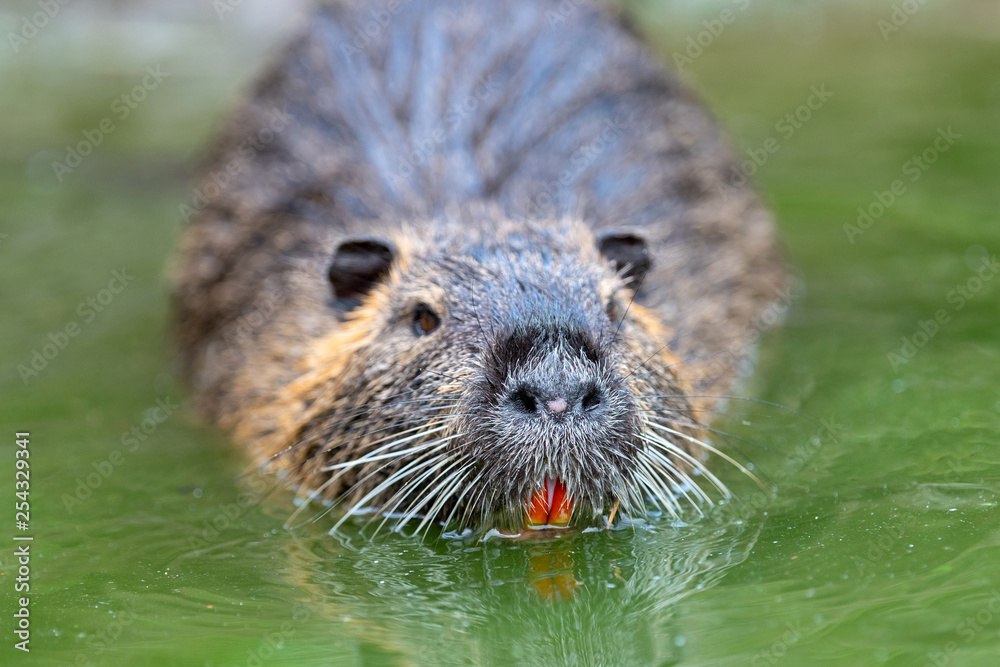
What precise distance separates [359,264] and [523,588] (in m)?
1.27

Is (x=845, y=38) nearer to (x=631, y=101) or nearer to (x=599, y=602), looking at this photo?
(x=631, y=101)

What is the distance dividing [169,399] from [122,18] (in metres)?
6.70

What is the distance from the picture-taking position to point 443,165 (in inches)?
181

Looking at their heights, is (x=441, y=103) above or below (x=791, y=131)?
below

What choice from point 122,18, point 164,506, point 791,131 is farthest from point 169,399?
point 122,18
